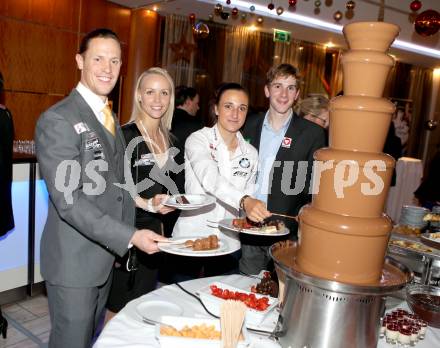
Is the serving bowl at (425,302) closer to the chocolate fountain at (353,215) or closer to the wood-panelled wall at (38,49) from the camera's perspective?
the chocolate fountain at (353,215)

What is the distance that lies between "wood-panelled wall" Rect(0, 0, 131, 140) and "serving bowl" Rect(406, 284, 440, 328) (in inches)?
221

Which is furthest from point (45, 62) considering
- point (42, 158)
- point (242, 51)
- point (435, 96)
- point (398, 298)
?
point (435, 96)

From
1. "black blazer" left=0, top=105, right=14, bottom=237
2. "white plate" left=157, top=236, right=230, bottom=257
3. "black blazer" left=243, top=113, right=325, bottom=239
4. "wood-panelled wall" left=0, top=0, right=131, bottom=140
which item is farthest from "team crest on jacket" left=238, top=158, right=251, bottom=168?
"wood-panelled wall" left=0, top=0, right=131, bottom=140

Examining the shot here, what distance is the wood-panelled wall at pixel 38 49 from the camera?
5832mm

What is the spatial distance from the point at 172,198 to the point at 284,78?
99 cm

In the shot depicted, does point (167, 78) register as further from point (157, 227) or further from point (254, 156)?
point (157, 227)

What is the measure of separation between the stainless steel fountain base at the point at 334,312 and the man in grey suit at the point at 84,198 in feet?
1.89

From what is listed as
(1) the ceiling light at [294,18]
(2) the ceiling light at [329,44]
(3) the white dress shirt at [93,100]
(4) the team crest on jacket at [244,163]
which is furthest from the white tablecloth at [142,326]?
(2) the ceiling light at [329,44]

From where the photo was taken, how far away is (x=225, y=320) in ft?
3.93

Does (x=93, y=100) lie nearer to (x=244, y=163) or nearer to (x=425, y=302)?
(x=244, y=163)

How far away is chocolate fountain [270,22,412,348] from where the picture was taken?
3.78 ft

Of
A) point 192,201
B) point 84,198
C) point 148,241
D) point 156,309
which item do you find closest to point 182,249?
point 148,241

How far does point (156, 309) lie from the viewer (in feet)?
4.91

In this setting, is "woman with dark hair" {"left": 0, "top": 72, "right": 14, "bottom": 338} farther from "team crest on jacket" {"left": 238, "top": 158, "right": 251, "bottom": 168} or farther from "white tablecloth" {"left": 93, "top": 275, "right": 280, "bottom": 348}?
"white tablecloth" {"left": 93, "top": 275, "right": 280, "bottom": 348}
